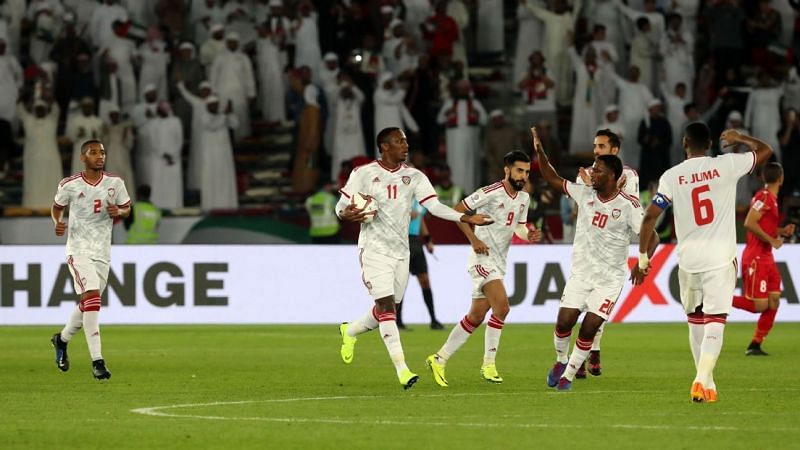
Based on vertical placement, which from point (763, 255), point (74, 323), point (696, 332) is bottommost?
point (74, 323)

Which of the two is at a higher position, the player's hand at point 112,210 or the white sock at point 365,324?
the player's hand at point 112,210

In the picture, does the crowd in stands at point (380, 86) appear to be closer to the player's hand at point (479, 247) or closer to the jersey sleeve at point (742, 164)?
the player's hand at point (479, 247)

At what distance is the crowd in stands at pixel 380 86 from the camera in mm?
31359

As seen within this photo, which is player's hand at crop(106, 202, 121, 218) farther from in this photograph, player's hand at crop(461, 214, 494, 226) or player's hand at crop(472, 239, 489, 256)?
player's hand at crop(461, 214, 494, 226)

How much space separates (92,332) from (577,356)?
484 cm

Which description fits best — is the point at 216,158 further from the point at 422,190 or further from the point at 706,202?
the point at 706,202

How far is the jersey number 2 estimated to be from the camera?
1295cm

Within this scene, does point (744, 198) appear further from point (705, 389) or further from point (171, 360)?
point (705, 389)

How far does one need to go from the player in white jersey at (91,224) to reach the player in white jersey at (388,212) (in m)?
2.86

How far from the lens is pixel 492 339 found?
15.6 metres

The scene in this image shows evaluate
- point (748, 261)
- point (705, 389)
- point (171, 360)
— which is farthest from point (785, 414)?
point (171, 360)

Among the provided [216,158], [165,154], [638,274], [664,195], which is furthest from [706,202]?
[165,154]

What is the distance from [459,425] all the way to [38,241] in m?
20.6

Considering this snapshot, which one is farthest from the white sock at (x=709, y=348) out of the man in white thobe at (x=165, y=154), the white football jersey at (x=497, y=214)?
the man in white thobe at (x=165, y=154)
